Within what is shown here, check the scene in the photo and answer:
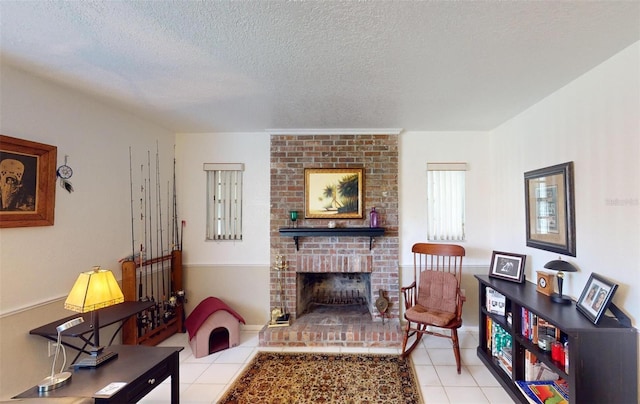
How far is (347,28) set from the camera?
4.96 feet

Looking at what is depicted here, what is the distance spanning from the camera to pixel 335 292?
3820 mm

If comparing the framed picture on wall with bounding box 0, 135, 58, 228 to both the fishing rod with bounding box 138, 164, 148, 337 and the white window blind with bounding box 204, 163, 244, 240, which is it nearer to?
the fishing rod with bounding box 138, 164, 148, 337

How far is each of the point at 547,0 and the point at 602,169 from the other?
125cm

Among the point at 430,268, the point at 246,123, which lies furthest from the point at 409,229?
the point at 246,123

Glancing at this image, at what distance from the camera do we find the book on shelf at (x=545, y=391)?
76.7 inches

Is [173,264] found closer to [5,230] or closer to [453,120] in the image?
[5,230]

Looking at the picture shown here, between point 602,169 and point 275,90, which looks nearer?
point 602,169

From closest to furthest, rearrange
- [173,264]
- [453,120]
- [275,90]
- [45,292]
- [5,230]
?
[5,230] < [45,292] < [275,90] < [453,120] < [173,264]

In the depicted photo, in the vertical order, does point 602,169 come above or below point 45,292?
above

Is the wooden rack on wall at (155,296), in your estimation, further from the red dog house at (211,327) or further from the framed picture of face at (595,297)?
the framed picture of face at (595,297)

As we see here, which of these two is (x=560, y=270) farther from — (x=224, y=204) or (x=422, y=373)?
(x=224, y=204)

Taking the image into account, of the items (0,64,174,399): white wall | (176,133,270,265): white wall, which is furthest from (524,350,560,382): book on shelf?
(0,64,174,399): white wall

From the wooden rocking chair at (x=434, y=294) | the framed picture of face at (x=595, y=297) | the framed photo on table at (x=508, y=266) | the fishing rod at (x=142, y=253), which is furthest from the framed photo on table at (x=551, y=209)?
the fishing rod at (x=142, y=253)

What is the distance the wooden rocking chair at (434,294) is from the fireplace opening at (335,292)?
0.66 metres
